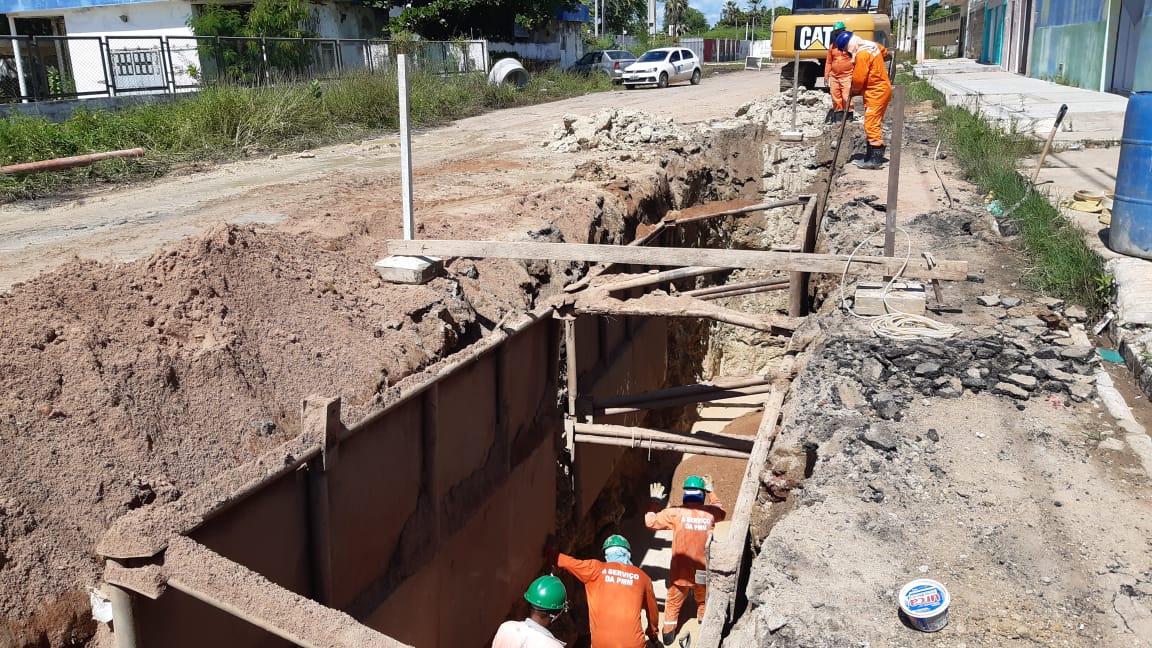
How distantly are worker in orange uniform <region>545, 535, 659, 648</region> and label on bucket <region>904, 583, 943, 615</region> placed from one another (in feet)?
8.80

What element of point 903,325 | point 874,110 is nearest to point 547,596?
point 903,325

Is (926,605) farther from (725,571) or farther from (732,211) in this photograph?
(732,211)

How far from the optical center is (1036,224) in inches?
326

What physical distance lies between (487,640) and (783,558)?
3.04m

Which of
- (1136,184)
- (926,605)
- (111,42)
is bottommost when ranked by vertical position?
(926,605)

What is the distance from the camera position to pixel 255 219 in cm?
861

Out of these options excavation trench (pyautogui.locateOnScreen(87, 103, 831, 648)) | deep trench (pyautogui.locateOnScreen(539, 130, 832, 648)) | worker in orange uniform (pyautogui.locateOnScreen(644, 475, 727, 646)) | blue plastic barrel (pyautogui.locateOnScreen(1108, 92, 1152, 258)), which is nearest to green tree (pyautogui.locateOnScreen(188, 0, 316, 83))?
deep trench (pyautogui.locateOnScreen(539, 130, 832, 648))

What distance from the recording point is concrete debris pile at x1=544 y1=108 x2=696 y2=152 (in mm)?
14430

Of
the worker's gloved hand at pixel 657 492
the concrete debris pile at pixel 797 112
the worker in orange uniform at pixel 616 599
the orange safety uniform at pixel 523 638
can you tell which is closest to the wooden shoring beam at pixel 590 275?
the worker in orange uniform at pixel 616 599

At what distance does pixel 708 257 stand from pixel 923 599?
3.26 m

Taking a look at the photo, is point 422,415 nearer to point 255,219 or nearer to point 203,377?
point 203,377

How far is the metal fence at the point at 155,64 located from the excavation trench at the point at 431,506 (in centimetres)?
1155

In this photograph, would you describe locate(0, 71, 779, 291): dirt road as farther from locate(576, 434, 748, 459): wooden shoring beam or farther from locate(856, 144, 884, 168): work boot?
locate(856, 144, 884, 168): work boot

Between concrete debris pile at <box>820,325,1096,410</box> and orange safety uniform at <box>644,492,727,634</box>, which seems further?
orange safety uniform at <box>644,492,727,634</box>
